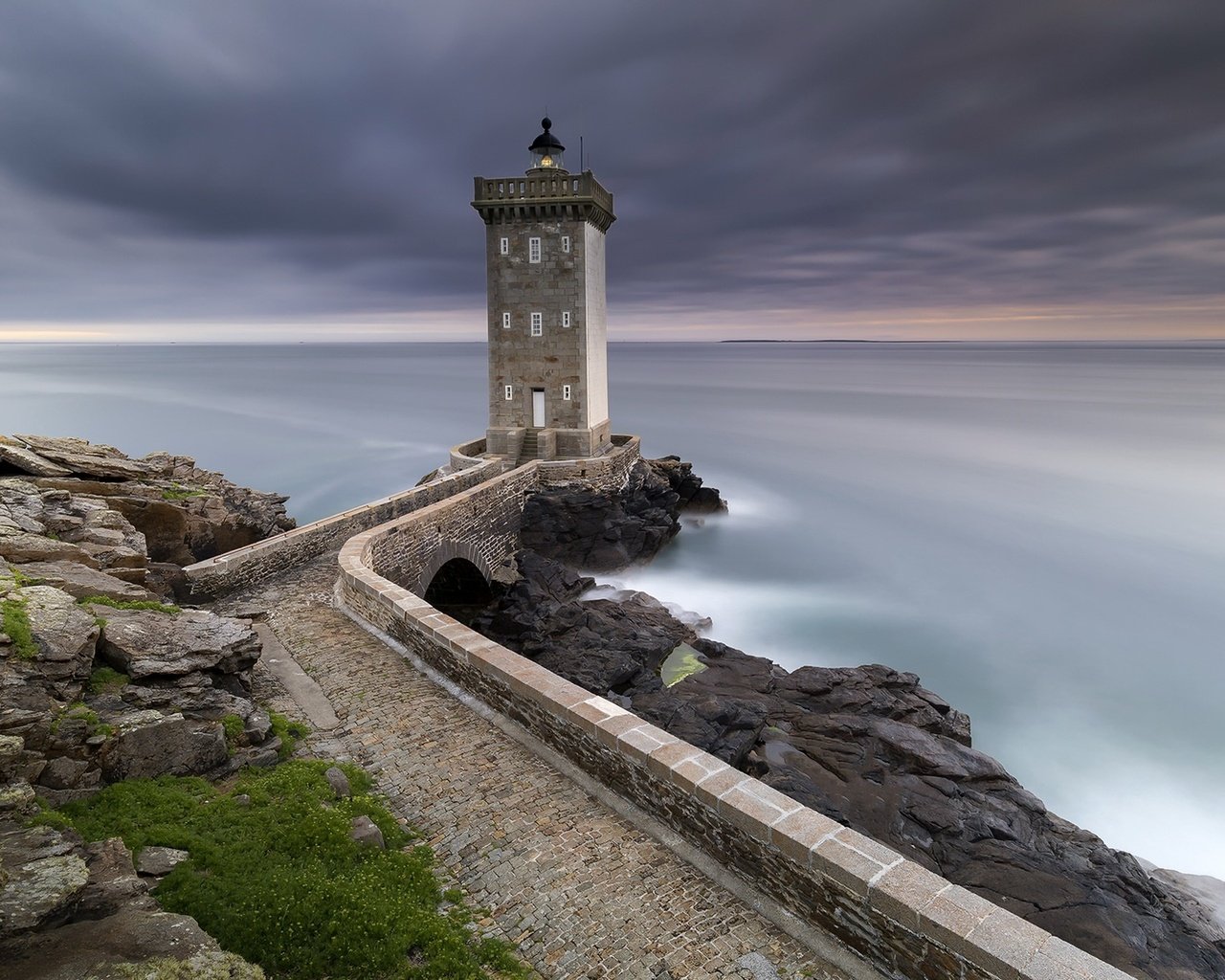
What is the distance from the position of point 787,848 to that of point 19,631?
18.7 feet

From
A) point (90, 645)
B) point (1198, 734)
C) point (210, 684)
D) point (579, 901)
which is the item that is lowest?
point (1198, 734)

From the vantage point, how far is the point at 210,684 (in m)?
6.66

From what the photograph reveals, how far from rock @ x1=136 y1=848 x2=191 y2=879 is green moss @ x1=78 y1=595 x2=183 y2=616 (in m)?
3.02

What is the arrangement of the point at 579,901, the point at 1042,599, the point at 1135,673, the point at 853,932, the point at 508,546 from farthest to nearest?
the point at 1042,599
the point at 508,546
the point at 1135,673
the point at 579,901
the point at 853,932

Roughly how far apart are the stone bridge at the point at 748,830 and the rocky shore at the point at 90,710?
173cm

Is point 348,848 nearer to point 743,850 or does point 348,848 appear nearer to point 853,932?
point 743,850

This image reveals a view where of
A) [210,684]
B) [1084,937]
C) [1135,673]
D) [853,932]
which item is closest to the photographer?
[853,932]

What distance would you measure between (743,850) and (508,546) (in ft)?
51.7

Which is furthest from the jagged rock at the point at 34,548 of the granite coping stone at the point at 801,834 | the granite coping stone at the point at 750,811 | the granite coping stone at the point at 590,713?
the granite coping stone at the point at 801,834

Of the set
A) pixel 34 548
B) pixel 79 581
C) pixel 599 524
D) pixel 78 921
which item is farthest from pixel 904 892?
pixel 599 524

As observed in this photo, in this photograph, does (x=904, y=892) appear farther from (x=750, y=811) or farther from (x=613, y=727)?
(x=613, y=727)

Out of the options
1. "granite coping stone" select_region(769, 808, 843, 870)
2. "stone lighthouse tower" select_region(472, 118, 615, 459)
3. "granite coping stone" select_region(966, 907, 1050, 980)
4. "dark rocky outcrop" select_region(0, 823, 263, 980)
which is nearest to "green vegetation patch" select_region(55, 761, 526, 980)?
"dark rocky outcrop" select_region(0, 823, 263, 980)

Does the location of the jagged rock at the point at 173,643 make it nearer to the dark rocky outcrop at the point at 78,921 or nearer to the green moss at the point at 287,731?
the green moss at the point at 287,731

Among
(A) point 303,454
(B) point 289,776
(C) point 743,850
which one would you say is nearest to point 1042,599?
(C) point 743,850
